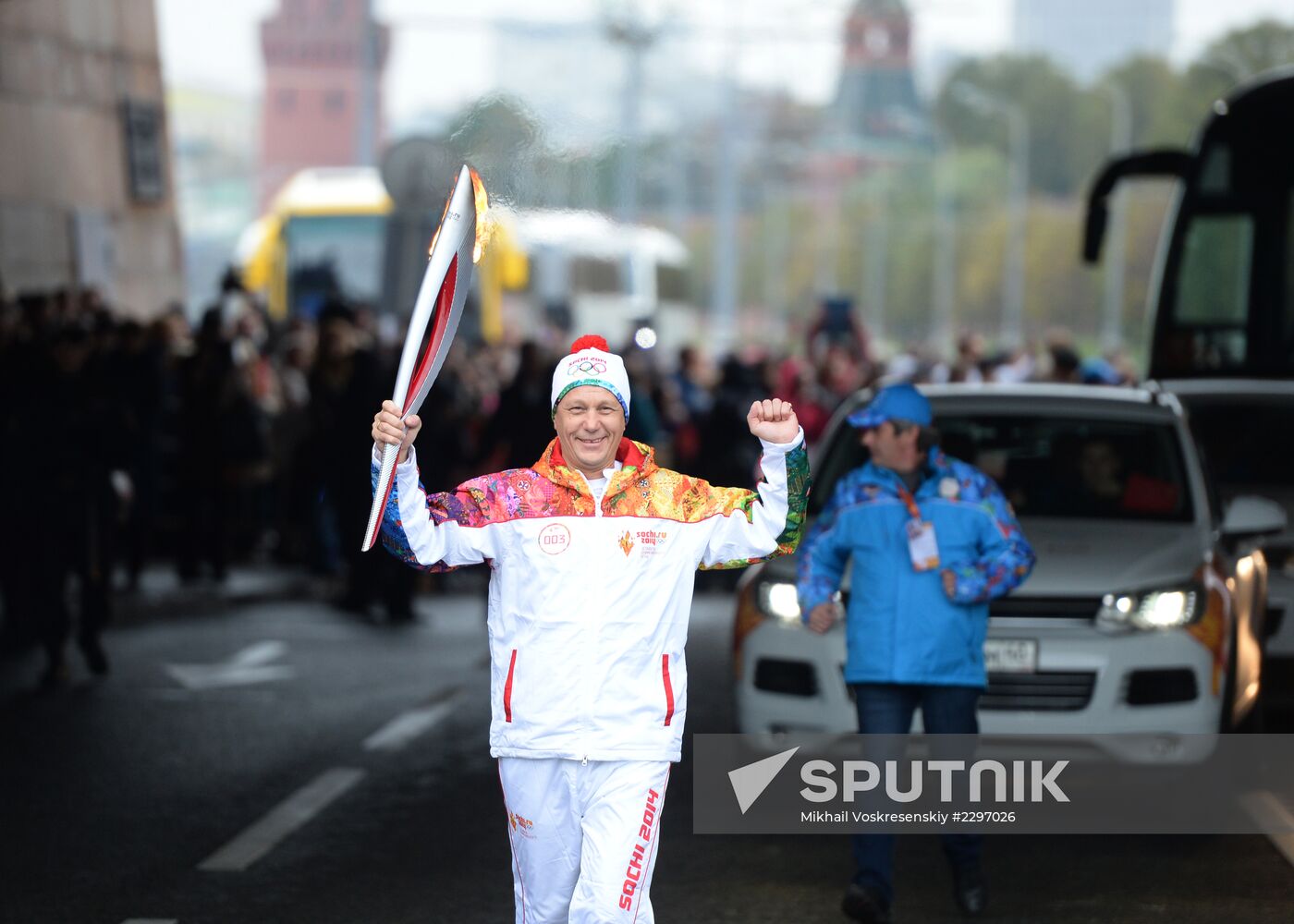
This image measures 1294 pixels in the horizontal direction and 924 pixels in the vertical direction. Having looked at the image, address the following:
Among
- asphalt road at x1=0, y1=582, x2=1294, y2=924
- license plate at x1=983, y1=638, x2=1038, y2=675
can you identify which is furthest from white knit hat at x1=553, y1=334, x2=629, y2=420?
license plate at x1=983, y1=638, x2=1038, y2=675

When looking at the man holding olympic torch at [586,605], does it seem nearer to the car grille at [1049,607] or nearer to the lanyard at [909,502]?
the lanyard at [909,502]

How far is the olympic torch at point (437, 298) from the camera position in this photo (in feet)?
16.9

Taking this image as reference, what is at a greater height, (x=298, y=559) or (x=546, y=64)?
(x=546, y=64)

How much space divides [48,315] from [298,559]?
4.60m

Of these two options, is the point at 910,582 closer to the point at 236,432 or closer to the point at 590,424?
the point at 590,424

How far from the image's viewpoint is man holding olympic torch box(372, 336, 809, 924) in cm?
522

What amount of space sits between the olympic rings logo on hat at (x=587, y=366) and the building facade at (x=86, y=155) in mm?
15347

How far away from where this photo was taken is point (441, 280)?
518 cm

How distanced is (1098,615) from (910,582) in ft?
5.29

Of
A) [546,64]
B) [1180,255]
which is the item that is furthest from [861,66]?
[1180,255]

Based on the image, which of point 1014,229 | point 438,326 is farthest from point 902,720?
point 1014,229

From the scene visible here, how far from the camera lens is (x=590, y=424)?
529 centimetres

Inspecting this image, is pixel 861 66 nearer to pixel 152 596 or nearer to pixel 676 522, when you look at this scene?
pixel 152 596

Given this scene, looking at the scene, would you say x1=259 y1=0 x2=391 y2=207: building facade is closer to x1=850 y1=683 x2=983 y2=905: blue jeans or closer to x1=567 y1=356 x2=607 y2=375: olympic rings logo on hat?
x1=850 y1=683 x2=983 y2=905: blue jeans
